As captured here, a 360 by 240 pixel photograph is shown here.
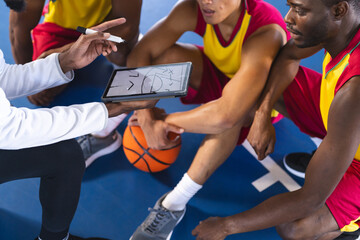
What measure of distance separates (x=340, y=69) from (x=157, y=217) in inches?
43.6

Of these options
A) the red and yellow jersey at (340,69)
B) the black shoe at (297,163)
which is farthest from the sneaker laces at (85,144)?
the red and yellow jersey at (340,69)

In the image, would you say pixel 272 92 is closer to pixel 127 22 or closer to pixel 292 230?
pixel 292 230

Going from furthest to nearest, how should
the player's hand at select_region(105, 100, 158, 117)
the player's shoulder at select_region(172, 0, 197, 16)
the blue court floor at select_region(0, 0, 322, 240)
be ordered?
the player's shoulder at select_region(172, 0, 197, 16) → the blue court floor at select_region(0, 0, 322, 240) → the player's hand at select_region(105, 100, 158, 117)

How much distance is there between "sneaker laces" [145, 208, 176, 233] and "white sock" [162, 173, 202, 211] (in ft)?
0.11

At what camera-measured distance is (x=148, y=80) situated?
1.70 meters

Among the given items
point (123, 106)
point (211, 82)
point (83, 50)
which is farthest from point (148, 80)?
point (211, 82)

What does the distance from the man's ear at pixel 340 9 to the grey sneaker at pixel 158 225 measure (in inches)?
47.0

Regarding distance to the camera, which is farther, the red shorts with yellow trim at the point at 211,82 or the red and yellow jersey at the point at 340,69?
the red shorts with yellow trim at the point at 211,82

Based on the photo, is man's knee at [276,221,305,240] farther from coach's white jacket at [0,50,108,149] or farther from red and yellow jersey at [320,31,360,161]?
coach's white jacket at [0,50,108,149]

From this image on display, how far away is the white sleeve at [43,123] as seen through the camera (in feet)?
4.31

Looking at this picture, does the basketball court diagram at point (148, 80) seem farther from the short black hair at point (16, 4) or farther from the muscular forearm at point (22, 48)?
the muscular forearm at point (22, 48)

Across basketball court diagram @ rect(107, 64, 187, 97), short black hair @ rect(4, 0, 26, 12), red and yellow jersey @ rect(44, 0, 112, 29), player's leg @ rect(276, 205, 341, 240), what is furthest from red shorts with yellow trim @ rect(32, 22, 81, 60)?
player's leg @ rect(276, 205, 341, 240)

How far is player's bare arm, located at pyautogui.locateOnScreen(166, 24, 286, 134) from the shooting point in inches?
74.8

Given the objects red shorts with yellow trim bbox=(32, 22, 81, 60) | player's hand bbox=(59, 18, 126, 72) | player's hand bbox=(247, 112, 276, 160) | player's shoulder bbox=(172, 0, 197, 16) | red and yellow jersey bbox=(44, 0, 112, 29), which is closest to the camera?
player's hand bbox=(59, 18, 126, 72)
